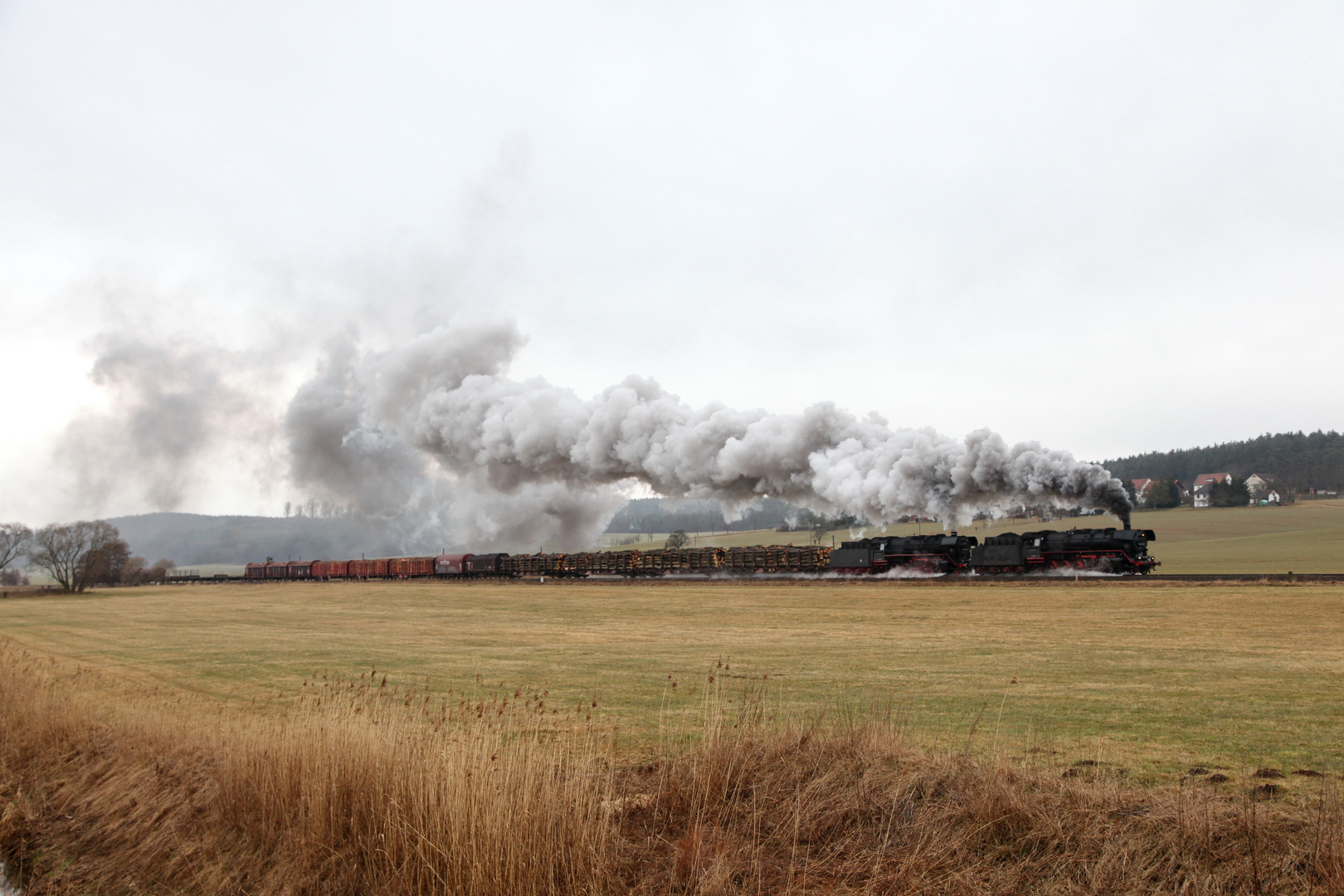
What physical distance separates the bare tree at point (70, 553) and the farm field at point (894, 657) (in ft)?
165

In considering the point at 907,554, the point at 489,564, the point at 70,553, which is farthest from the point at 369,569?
the point at 907,554

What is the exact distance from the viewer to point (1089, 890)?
5629mm

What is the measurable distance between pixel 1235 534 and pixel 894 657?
9471 cm

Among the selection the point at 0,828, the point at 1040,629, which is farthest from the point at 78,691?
the point at 1040,629

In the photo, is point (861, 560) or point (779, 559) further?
point (779, 559)

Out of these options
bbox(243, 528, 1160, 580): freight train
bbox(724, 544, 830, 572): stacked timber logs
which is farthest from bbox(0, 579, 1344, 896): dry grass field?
bbox(724, 544, 830, 572): stacked timber logs

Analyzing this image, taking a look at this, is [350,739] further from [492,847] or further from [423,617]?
[423,617]

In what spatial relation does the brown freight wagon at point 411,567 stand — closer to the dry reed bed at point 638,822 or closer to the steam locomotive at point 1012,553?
the steam locomotive at point 1012,553

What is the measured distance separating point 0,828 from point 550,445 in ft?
181

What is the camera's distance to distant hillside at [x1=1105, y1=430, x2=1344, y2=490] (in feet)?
440

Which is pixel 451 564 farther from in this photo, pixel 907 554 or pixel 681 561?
pixel 907 554

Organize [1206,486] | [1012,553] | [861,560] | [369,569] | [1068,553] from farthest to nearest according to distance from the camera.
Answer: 1. [1206,486]
2. [369,569]
3. [861,560]
4. [1012,553]
5. [1068,553]

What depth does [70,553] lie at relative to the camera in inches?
3317

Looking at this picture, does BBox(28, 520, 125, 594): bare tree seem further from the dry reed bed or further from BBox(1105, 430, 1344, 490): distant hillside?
BBox(1105, 430, 1344, 490): distant hillside
